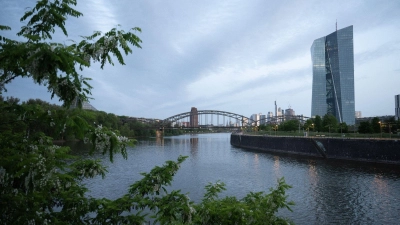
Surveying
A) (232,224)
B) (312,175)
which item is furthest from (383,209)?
(232,224)

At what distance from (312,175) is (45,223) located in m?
29.8

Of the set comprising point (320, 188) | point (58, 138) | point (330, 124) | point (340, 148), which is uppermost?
point (330, 124)

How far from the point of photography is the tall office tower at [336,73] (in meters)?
129

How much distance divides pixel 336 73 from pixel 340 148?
319 feet

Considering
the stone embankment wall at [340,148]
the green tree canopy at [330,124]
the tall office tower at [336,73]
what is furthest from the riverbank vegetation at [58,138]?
the tall office tower at [336,73]

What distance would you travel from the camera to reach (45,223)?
13.7 feet

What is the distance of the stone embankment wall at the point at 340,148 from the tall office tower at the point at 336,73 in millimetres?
80423

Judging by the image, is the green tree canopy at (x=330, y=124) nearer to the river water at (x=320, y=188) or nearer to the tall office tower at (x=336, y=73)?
the river water at (x=320, y=188)

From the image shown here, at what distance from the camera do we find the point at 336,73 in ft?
427

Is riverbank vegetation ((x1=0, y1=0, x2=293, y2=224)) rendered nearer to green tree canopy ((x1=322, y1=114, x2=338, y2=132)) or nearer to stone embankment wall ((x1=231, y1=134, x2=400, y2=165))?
stone embankment wall ((x1=231, y1=134, x2=400, y2=165))

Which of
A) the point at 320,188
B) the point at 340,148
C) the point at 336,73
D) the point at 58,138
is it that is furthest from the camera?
the point at 336,73

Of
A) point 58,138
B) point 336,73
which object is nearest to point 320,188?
point 58,138

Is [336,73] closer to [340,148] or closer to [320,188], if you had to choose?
[340,148]

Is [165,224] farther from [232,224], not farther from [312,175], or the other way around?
[312,175]
